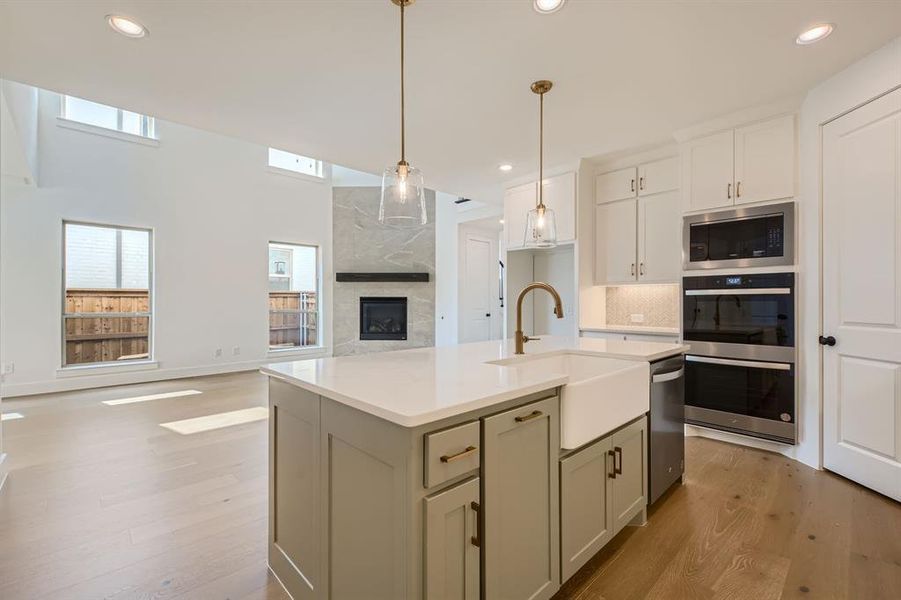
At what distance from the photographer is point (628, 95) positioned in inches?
113

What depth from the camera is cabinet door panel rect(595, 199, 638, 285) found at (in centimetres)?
403

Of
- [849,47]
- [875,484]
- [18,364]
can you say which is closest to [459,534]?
[875,484]

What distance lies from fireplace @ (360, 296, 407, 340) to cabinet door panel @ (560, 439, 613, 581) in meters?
6.36

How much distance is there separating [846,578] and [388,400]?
2121 millimetres

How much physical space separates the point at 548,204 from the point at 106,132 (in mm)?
5802

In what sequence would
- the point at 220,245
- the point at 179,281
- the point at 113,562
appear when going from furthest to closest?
1. the point at 220,245
2. the point at 179,281
3. the point at 113,562

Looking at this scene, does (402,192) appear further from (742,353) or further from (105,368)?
(105,368)

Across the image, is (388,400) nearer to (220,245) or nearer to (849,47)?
(849,47)

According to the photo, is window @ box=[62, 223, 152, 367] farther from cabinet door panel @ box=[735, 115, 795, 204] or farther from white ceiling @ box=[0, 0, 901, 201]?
cabinet door panel @ box=[735, 115, 795, 204]

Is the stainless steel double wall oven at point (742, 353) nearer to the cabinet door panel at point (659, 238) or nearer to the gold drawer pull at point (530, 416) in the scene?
the cabinet door panel at point (659, 238)

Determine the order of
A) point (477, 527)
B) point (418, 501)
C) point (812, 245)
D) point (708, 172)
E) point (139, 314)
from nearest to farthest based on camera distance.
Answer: point (418, 501), point (477, 527), point (812, 245), point (708, 172), point (139, 314)

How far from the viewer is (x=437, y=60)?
96.4 inches

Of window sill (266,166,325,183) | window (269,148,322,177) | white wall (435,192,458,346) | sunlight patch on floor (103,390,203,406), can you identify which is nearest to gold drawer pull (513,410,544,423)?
sunlight patch on floor (103,390,203,406)

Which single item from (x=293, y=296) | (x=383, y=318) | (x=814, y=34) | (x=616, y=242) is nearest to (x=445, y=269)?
(x=383, y=318)
